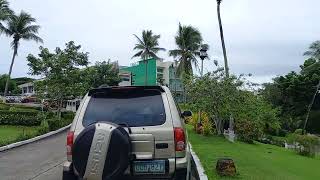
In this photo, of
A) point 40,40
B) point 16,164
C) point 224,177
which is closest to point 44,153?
point 16,164

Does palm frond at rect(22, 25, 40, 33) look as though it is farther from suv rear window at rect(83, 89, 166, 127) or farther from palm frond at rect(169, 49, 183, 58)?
suv rear window at rect(83, 89, 166, 127)

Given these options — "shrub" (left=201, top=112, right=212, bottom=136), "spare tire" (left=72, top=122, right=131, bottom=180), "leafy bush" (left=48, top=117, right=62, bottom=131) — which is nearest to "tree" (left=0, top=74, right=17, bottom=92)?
"leafy bush" (left=48, top=117, right=62, bottom=131)

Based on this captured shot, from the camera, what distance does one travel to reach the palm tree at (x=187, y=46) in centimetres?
6431

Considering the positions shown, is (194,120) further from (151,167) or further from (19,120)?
(151,167)

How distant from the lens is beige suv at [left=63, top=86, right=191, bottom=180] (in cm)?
691

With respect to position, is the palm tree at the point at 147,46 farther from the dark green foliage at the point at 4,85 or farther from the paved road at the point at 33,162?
the paved road at the point at 33,162

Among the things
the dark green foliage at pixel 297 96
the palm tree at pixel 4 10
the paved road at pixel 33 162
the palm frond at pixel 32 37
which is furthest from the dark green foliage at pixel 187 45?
the paved road at pixel 33 162

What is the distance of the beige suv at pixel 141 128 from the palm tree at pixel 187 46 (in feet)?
186

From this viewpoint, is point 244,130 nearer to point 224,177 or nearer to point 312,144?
point 312,144

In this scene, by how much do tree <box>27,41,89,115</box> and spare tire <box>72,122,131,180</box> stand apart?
30.7 m

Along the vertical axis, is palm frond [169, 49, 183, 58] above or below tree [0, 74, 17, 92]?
above

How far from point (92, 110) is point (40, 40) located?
56.1 metres

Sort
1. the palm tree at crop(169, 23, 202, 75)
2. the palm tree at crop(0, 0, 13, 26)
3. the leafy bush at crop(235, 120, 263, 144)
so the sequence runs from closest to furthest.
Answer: the leafy bush at crop(235, 120, 263, 144)
the palm tree at crop(0, 0, 13, 26)
the palm tree at crop(169, 23, 202, 75)

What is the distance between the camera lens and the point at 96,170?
6402 millimetres
